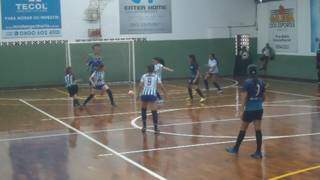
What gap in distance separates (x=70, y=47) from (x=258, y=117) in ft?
64.6

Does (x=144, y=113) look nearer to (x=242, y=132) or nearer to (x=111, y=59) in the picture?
(x=242, y=132)

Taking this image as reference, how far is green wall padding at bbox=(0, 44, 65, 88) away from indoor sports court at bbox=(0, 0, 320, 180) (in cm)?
5

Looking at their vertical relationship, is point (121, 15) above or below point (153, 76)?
above

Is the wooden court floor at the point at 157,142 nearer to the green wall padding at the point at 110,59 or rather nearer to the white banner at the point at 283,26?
the green wall padding at the point at 110,59

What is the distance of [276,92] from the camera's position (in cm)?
2369

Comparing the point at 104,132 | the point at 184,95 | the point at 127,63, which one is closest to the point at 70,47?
the point at 127,63

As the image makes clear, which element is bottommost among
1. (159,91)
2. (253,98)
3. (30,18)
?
(159,91)

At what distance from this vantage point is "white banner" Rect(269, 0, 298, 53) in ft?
98.1

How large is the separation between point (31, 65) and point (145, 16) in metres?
6.89

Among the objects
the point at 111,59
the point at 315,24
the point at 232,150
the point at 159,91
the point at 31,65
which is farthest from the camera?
the point at 111,59

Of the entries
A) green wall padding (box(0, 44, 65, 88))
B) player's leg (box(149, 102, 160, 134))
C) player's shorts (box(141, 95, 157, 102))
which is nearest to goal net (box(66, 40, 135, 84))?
green wall padding (box(0, 44, 65, 88))

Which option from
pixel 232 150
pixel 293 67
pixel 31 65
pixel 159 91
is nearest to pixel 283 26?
pixel 293 67

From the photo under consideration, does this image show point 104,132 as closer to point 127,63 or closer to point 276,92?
point 276,92

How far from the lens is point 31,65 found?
95.6 feet
